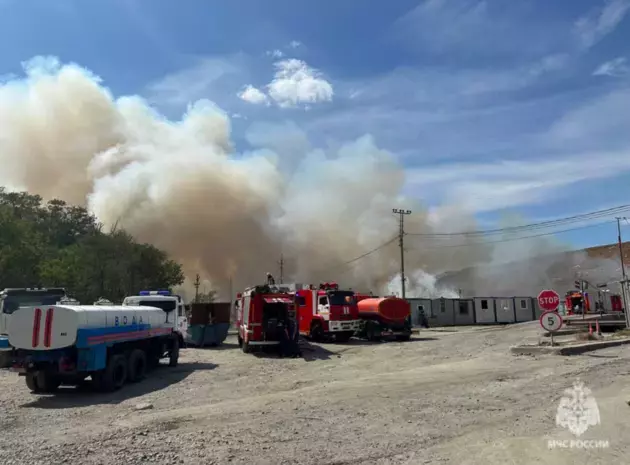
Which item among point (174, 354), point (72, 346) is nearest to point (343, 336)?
point (174, 354)

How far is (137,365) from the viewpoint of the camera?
13422 mm

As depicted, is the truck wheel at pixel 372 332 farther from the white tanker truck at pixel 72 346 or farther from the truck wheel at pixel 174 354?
the white tanker truck at pixel 72 346

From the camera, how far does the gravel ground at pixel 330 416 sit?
6.16 metres

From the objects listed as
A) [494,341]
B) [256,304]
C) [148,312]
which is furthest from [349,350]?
[148,312]

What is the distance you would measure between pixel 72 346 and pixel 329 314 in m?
14.8

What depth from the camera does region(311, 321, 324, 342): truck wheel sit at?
25.0 meters

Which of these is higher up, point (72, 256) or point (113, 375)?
point (72, 256)

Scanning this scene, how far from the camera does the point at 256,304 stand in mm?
19203

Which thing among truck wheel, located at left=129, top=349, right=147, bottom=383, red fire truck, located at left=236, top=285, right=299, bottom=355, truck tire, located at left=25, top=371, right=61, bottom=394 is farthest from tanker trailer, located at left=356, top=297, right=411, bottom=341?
truck tire, located at left=25, top=371, right=61, bottom=394

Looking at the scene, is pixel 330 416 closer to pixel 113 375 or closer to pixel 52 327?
pixel 113 375

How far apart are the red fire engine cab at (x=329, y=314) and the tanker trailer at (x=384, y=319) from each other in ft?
1.89

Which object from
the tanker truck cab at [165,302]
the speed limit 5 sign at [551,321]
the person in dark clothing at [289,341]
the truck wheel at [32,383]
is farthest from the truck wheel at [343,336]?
the truck wheel at [32,383]

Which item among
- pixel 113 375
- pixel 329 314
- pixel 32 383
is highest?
pixel 329 314

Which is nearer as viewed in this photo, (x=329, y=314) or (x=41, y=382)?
(x=41, y=382)
